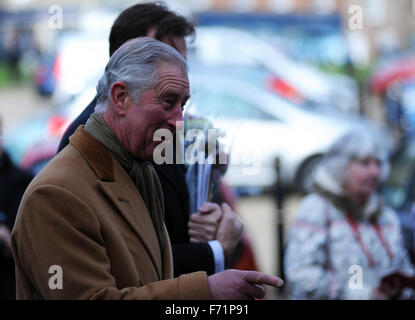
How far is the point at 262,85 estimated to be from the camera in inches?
485

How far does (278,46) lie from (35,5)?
964cm

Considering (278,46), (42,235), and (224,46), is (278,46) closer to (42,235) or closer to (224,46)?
(224,46)

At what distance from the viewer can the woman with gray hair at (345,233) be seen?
3738 millimetres

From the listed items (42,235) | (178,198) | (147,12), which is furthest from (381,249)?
(42,235)

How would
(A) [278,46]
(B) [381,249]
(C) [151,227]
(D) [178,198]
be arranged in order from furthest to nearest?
(A) [278,46] → (B) [381,249] → (D) [178,198] → (C) [151,227]

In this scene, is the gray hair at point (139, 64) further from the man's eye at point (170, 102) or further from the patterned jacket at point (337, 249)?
the patterned jacket at point (337, 249)

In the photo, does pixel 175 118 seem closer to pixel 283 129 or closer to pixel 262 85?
pixel 283 129

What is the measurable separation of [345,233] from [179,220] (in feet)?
5.12

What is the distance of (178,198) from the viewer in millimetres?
2592

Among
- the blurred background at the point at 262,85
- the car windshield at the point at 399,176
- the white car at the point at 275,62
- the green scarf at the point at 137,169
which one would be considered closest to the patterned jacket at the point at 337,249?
the blurred background at the point at 262,85

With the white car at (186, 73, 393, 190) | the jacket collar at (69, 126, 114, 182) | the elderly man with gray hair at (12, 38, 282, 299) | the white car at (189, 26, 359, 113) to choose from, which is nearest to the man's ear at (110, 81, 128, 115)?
the elderly man with gray hair at (12, 38, 282, 299)

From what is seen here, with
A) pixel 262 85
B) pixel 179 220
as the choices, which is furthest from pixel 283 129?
pixel 179 220

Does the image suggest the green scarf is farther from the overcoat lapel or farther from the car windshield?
the car windshield

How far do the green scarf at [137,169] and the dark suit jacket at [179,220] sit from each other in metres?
0.32
